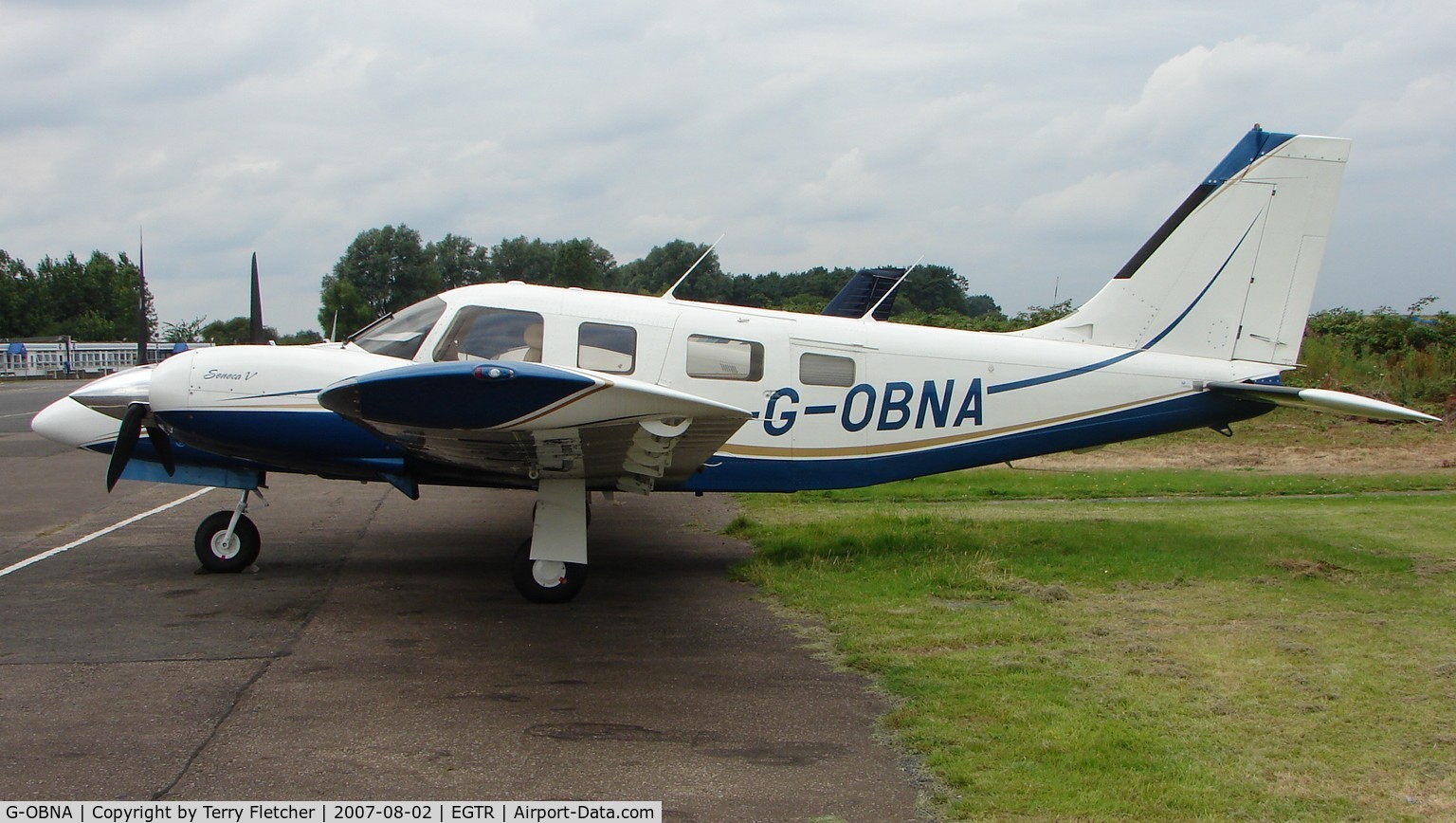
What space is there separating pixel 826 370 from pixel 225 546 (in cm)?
535

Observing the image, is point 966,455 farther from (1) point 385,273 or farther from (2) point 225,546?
(1) point 385,273

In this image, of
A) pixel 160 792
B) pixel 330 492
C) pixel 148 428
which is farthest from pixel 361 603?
pixel 330 492

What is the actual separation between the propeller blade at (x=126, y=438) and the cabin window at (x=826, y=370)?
5373mm

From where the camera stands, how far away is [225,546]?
887 centimetres

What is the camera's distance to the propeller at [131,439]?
8312 millimetres

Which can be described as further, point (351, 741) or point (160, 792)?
point (351, 741)

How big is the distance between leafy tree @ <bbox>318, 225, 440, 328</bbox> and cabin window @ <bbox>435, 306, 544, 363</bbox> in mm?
18170

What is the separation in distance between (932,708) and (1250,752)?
1505 millimetres

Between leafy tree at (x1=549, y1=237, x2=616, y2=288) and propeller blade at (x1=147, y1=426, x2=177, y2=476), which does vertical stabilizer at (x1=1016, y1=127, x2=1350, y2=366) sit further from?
leafy tree at (x1=549, y1=237, x2=616, y2=288)

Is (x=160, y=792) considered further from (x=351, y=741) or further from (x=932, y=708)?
(x=932, y=708)

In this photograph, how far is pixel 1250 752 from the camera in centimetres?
493

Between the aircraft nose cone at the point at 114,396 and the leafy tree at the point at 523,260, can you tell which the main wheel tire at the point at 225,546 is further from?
the leafy tree at the point at 523,260

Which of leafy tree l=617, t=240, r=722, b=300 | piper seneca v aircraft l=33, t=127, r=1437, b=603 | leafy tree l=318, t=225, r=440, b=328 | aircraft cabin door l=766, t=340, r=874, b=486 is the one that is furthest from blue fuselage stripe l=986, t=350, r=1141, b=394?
leafy tree l=617, t=240, r=722, b=300

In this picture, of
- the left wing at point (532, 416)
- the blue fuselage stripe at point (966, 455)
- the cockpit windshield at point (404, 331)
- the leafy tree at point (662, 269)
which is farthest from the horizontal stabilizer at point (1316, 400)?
the leafy tree at point (662, 269)
